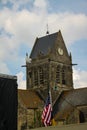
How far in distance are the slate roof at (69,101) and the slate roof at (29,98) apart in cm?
302

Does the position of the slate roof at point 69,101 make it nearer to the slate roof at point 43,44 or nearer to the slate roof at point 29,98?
the slate roof at point 29,98

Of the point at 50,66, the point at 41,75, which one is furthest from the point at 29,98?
the point at 50,66

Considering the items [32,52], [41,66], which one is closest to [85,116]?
[41,66]

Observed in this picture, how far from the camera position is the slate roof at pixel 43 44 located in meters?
65.5

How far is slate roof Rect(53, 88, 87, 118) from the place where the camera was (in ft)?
192

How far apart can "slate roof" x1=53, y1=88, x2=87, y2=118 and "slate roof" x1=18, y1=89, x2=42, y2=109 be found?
119 inches

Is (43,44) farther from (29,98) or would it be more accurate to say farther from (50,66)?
(29,98)

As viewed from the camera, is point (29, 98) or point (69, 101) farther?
point (69, 101)

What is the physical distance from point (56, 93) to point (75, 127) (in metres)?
44.0

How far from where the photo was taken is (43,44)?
67000 mm

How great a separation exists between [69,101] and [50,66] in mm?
6514

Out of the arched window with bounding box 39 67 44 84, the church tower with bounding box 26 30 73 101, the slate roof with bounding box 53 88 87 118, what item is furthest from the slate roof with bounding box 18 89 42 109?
the slate roof with bounding box 53 88 87 118

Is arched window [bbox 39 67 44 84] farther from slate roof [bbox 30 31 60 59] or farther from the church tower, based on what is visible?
slate roof [bbox 30 31 60 59]

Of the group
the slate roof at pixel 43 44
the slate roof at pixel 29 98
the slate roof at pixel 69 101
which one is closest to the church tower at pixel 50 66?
the slate roof at pixel 43 44
